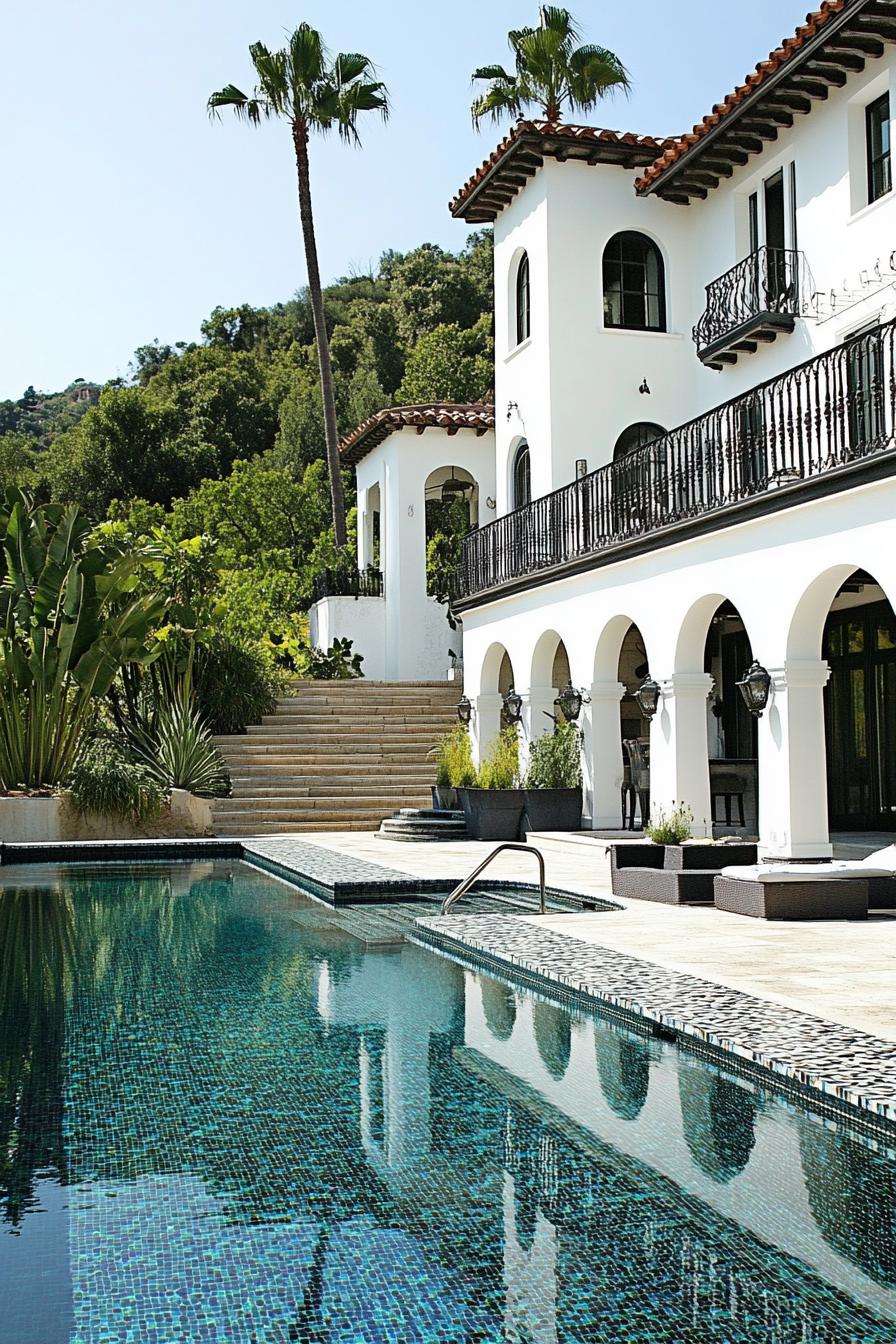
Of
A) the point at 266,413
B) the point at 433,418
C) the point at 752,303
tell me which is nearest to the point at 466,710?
the point at 433,418

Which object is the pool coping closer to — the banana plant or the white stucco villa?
the white stucco villa

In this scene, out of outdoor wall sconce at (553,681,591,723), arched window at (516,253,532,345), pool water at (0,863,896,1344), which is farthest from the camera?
arched window at (516,253,532,345)

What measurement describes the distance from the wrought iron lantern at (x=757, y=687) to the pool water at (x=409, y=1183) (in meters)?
6.68

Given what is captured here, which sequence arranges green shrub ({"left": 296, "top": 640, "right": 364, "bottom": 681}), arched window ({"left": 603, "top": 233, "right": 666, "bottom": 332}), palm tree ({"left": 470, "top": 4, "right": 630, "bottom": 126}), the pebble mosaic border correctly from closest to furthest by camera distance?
the pebble mosaic border, arched window ({"left": 603, "top": 233, "right": 666, "bottom": 332}), green shrub ({"left": 296, "top": 640, "right": 364, "bottom": 681}), palm tree ({"left": 470, "top": 4, "right": 630, "bottom": 126})

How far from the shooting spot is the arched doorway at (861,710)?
Answer: 19.0m

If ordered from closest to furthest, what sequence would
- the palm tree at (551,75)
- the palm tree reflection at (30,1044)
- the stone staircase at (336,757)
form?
1. the palm tree reflection at (30,1044)
2. the stone staircase at (336,757)
3. the palm tree at (551,75)

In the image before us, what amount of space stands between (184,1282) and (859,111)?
16.8 metres

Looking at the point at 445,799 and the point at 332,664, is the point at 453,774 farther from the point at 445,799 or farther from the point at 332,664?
the point at 332,664

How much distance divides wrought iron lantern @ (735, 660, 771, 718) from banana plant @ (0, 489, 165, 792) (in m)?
10.8

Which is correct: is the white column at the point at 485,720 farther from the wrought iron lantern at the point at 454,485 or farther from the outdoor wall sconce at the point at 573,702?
the wrought iron lantern at the point at 454,485

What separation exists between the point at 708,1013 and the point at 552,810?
13.0 m

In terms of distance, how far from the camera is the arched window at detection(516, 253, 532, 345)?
955 inches

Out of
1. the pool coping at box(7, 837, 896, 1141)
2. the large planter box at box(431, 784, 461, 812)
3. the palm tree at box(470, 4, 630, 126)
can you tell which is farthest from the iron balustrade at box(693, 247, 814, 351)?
the palm tree at box(470, 4, 630, 126)

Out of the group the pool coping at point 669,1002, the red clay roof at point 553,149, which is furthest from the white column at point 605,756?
the red clay roof at point 553,149
